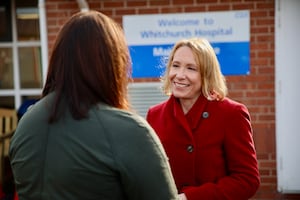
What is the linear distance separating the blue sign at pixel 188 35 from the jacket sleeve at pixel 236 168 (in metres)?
2.37

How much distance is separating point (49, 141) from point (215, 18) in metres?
3.42

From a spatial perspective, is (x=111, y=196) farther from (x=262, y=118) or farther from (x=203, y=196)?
(x=262, y=118)

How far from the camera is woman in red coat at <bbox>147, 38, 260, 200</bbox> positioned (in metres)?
2.36

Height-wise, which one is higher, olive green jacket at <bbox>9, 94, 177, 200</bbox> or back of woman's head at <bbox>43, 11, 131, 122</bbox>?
back of woman's head at <bbox>43, 11, 131, 122</bbox>

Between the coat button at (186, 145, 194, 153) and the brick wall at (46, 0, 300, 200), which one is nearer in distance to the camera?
the coat button at (186, 145, 194, 153)

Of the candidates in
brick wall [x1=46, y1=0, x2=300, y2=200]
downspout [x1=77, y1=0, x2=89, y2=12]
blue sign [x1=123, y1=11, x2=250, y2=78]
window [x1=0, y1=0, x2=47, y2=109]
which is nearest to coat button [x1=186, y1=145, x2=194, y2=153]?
blue sign [x1=123, y1=11, x2=250, y2=78]

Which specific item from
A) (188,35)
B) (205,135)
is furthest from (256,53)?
(205,135)

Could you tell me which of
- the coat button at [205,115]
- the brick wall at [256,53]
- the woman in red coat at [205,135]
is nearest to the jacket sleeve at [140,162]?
the woman in red coat at [205,135]

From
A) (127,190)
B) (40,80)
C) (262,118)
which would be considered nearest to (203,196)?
(127,190)

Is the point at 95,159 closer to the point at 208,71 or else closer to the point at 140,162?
the point at 140,162

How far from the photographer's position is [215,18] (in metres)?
4.74

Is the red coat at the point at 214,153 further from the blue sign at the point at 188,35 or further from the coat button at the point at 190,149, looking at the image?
the blue sign at the point at 188,35

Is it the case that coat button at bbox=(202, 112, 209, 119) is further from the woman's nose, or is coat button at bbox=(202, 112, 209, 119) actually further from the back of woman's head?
the back of woman's head

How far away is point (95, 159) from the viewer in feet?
4.95
